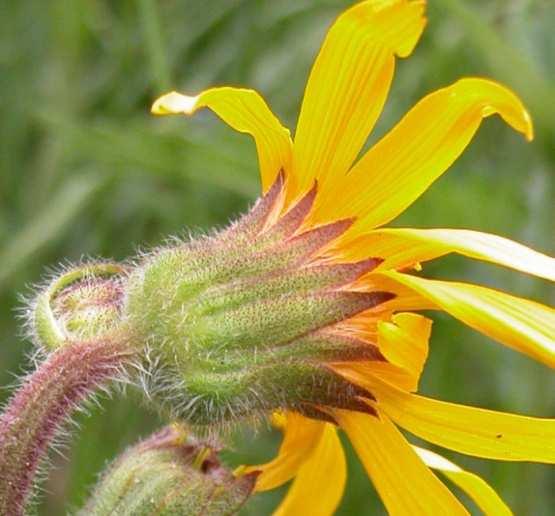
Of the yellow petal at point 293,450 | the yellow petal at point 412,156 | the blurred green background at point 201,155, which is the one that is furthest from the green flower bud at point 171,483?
the blurred green background at point 201,155

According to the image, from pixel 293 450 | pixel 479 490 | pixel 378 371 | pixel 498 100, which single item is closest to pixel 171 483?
pixel 293 450

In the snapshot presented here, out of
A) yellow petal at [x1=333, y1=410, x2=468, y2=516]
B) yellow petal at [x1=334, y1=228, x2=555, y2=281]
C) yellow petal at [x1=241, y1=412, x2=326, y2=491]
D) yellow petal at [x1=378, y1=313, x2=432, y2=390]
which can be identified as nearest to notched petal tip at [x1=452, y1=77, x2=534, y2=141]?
yellow petal at [x1=334, y1=228, x2=555, y2=281]

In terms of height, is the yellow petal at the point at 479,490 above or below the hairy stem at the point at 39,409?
above

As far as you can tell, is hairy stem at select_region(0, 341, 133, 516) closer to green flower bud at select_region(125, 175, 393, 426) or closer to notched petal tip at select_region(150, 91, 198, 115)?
green flower bud at select_region(125, 175, 393, 426)

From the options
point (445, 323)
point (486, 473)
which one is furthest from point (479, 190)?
point (486, 473)

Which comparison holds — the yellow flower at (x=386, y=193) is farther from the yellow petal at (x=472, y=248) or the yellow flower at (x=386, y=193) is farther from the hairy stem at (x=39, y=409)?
the hairy stem at (x=39, y=409)

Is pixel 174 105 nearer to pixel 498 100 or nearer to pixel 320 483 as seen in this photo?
pixel 498 100
